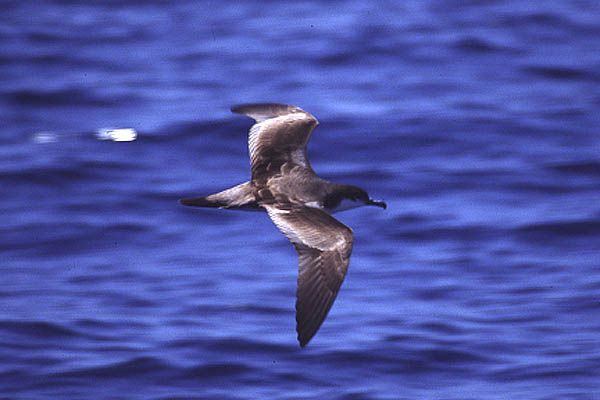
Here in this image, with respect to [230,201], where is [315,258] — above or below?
below

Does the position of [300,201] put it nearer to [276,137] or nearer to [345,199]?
[345,199]

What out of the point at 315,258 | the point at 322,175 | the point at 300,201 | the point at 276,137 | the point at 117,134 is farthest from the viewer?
the point at 117,134

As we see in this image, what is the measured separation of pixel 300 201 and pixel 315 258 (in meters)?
0.68

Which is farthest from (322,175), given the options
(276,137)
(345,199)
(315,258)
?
(315,258)

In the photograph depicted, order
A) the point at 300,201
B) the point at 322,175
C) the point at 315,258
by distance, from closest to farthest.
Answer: the point at 315,258 → the point at 300,201 → the point at 322,175

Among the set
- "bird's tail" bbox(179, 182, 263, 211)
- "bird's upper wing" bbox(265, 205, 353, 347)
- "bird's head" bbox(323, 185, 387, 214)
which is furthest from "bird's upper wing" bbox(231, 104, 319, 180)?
"bird's upper wing" bbox(265, 205, 353, 347)

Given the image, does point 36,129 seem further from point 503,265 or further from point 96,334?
point 503,265

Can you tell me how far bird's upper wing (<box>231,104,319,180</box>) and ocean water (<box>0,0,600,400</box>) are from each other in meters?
1.35

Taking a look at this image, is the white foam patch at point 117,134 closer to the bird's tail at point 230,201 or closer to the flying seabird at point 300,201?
the flying seabird at point 300,201

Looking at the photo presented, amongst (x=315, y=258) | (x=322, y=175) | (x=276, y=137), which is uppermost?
(x=276, y=137)

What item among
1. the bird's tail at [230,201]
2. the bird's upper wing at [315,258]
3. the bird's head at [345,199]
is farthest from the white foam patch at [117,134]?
the bird's upper wing at [315,258]

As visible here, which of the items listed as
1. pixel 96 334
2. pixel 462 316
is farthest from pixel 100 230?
pixel 462 316

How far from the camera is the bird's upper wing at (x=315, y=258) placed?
19.0ft

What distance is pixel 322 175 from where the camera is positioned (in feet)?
33.0
